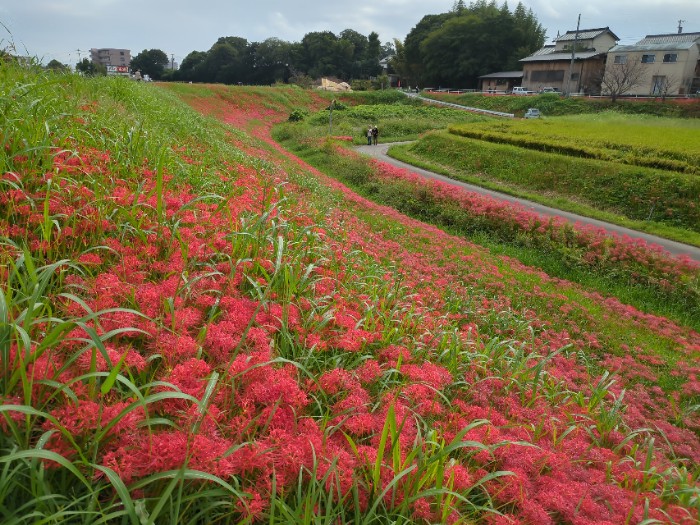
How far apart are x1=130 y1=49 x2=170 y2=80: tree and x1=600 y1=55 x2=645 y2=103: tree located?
Result: 7200cm

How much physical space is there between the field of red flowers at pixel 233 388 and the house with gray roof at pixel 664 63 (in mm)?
46623

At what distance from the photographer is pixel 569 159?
18719 millimetres

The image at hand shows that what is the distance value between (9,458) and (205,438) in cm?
64

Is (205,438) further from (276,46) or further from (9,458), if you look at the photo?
(276,46)

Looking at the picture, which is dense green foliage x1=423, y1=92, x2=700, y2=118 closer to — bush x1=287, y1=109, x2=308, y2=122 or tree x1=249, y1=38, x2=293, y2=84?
bush x1=287, y1=109, x2=308, y2=122

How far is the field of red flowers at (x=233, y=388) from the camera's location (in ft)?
5.68

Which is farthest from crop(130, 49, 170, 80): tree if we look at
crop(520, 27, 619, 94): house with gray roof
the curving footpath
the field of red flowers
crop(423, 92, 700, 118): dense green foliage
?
the field of red flowers

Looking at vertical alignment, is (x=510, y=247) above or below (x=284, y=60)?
below

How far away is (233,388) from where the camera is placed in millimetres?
2209

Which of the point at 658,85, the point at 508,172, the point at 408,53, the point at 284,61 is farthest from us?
the point at 284,61

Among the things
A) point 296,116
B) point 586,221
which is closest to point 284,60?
point 296,116

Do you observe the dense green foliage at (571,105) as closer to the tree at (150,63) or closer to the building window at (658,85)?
the building window at (658,85)

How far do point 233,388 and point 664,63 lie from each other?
51961mm

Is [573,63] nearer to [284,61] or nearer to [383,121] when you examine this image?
[383,121]
